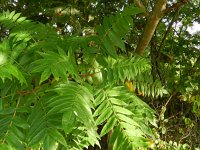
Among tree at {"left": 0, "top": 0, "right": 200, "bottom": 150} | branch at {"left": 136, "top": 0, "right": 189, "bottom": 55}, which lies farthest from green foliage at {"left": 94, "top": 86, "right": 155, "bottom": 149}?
branch at {"left": 136, "top": 0, "right": 189, "bottom": 55}

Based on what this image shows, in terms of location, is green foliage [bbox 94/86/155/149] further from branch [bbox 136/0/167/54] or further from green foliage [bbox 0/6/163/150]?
branch [bbox 136/0/167/54]

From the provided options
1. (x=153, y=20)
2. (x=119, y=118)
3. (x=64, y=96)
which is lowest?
(x=119, y=118)

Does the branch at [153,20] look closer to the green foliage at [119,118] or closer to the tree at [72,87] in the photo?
the tree at [72,87]

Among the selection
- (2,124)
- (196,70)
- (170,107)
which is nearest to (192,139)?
(170,107)

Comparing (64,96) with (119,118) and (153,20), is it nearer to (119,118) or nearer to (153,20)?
(119,118)

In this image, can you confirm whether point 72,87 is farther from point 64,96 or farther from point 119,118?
point 119,118

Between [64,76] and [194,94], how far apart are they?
2.71m

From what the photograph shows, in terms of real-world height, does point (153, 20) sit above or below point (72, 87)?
above

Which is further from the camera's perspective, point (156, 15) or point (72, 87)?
point (156, 15)

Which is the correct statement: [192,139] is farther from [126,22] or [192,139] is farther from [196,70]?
[126,22]

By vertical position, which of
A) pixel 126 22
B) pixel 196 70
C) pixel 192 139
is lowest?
pixel 192 139

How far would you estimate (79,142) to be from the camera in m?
1.98

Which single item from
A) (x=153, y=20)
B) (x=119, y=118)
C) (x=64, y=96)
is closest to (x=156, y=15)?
(x=153, y=20)

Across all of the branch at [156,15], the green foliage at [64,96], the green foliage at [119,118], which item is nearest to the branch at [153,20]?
the branch at [156,15]
